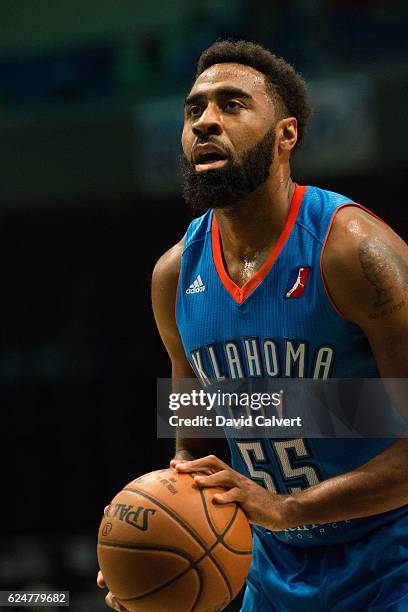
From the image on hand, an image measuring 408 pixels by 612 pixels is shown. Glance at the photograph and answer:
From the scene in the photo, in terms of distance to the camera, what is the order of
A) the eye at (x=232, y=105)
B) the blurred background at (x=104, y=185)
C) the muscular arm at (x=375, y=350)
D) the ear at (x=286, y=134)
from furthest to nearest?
1. the blurred background at (x=104, y=185)
2. the ear at (x=286, y=134)
3. the eye at (x=232, y=105)
4. the muscular arm at (x=375, y=350)

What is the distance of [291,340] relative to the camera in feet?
9.05

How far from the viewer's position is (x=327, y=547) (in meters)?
2.83

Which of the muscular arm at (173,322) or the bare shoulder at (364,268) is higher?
the bare shoulder at (364,268)

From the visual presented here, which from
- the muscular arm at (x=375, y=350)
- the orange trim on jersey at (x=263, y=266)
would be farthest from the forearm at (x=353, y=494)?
the orange trim on jersey at (x=263, y=266)

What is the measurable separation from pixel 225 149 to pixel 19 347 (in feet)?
22.2

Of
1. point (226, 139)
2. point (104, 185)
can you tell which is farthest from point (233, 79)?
point (104, 185)

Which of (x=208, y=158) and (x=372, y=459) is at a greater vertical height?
(x=208, y=158)

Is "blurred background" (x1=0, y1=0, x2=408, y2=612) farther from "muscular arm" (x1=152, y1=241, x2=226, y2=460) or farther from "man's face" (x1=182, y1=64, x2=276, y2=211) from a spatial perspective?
"man's face" (x1=182, y1=64, x2=276, y2=211)

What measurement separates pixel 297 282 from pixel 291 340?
162mm

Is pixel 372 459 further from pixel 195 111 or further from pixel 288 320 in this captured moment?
pixel 195 111

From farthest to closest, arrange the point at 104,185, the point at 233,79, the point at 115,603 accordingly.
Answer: the point at 104,185, the point at 233,79, the point at 115,603

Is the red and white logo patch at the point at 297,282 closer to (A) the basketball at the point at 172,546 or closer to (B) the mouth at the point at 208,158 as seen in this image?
(B) the mouth at the point at 208,158

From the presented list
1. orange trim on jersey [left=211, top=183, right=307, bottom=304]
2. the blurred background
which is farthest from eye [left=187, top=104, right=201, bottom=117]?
the blurred background

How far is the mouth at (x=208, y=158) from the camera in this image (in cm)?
278
